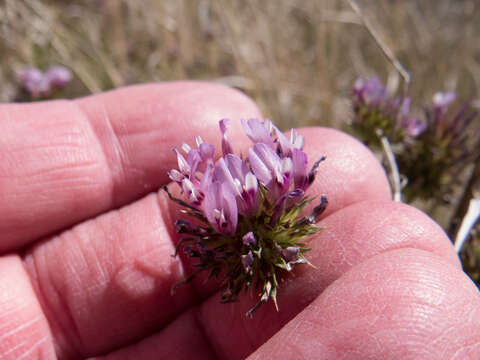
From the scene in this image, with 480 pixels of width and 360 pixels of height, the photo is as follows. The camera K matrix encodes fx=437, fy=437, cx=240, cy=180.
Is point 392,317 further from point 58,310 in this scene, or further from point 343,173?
point 58,310

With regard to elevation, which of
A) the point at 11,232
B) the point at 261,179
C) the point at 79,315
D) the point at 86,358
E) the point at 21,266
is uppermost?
the point at 261,179

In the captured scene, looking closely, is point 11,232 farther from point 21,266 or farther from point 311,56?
point 311,56

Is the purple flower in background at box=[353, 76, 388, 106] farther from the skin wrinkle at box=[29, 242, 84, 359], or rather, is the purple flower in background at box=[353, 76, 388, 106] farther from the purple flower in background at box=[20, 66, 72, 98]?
the purple flower in background at box=[20, 66, 72, 98]

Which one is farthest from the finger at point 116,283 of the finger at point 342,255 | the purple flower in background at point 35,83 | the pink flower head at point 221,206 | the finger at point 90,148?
the purple flower in background at point 35,83

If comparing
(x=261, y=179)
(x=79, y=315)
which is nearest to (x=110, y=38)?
(x=79, y=315)

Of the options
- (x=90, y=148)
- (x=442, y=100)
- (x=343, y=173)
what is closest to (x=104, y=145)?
(x=90, y=148)

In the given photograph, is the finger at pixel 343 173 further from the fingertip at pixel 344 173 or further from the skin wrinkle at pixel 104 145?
the skin wrinkle at pixel 104 145
